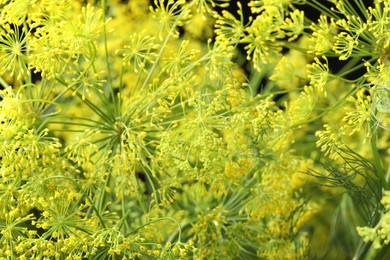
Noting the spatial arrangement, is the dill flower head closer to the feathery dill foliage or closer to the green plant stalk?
the feathery dill foliage

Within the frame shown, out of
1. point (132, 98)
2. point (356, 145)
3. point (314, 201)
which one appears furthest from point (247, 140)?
point (356, 145)

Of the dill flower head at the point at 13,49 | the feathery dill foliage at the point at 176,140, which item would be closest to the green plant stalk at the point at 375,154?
the feathery dill foliage at the point at 176,140

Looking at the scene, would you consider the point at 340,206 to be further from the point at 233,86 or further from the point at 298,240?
the point at 233,86

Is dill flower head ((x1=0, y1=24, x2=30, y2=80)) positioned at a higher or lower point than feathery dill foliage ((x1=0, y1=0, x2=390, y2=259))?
higher

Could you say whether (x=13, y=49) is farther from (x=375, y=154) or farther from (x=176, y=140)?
(x=375, y=154)

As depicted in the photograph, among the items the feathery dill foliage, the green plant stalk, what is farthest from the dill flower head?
the green plant stalk

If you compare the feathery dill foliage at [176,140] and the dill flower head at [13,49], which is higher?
the dill flower head at [13,49]

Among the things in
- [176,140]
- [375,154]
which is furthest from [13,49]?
[375,154]

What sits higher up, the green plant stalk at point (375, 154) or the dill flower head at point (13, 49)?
the dill flower head at point (13, 49)

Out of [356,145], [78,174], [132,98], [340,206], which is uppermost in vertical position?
[132,98]

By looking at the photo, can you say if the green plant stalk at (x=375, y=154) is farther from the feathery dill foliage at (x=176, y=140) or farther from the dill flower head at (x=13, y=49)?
the dill flower head at (x=13, y=49)

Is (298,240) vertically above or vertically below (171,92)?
below

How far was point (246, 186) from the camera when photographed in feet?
4.75

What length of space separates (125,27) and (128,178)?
0.45 meters
